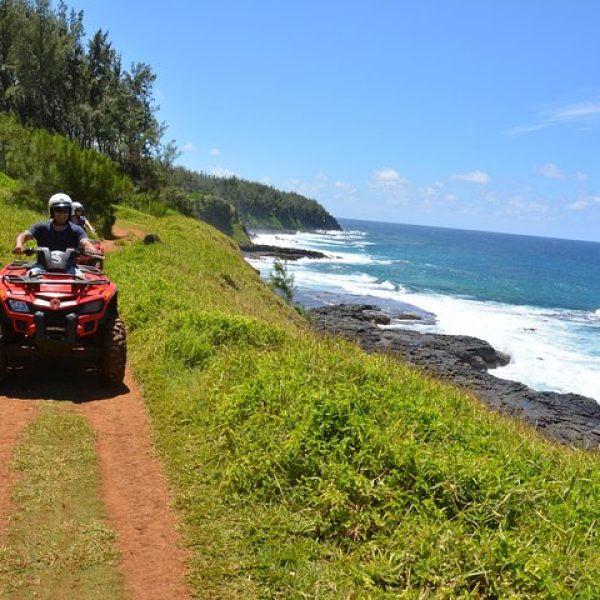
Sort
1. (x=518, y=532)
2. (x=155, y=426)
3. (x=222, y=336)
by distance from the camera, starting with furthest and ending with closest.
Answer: (x=222, y=336)
(x=155, y=426)
(x=518, y=532)

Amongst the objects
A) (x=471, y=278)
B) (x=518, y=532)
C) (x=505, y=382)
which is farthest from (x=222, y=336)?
(x=471, y=278)

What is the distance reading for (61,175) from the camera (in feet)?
83.4

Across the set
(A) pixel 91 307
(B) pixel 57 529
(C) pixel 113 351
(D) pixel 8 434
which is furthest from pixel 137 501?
(A) pixel 91 307

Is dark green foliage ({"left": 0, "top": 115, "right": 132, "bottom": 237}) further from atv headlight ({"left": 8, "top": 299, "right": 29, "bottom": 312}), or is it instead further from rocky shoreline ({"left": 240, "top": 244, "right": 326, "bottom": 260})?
rocky shoreline ({"left": 240, "top": 244, "right": 326, "bottom": 260})

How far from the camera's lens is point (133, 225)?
31.6 m

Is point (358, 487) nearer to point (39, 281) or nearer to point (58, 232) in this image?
point (39, 281)

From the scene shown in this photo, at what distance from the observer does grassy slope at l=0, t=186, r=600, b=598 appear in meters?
4.43

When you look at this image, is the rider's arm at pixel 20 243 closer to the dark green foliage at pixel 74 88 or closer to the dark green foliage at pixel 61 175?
the dark green foliage at pixel 61 175

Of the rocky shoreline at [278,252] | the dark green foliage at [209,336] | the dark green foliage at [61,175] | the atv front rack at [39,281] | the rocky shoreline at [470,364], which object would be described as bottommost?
the rocky shoreline at [470,364]

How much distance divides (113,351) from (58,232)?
6.64 feet

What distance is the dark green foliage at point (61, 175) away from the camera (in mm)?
25234

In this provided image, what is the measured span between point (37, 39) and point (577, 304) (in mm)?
60676

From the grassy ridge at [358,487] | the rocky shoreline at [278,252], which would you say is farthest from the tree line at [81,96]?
the grassy ridge at [358,487]

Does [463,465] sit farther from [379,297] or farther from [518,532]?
[379,297]
